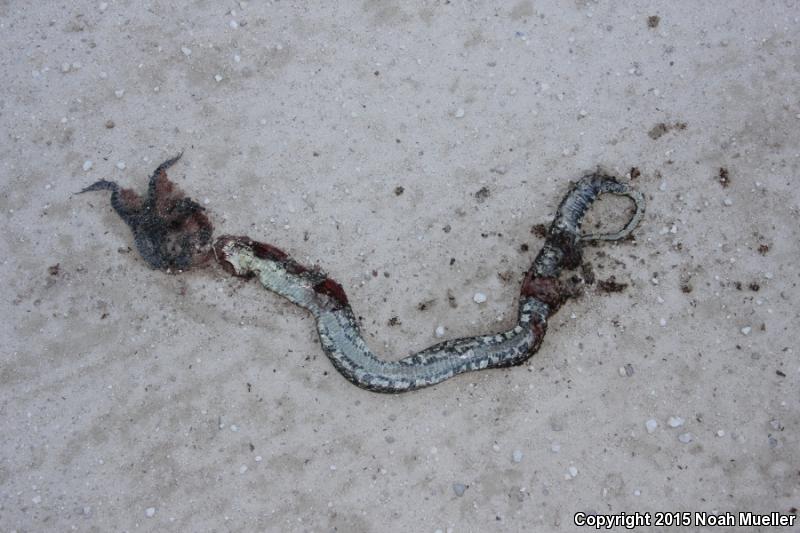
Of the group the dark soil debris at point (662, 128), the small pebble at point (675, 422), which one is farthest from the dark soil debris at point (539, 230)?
the small pebble at point (675, 422)

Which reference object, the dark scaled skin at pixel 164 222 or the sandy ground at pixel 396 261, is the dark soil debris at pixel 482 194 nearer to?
the sandy ground at pixel 396 261

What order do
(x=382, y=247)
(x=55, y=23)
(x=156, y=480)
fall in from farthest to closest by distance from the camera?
(x=55, y=23)
(x=382, y=247)
(x=156, y=480)

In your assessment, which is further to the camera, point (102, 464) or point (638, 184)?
point (638, 184)

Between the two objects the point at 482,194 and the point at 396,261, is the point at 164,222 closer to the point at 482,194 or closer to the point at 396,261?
the point at 396,261

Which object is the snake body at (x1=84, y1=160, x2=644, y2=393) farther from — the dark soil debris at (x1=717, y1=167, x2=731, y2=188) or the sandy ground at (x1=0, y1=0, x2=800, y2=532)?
the dark soil debris at (x1=717, y1=167, x2=731, y2=188)

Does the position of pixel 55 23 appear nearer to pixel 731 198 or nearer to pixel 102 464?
pixel 102 464

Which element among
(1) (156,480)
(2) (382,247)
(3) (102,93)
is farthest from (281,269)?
(3) (102,93)

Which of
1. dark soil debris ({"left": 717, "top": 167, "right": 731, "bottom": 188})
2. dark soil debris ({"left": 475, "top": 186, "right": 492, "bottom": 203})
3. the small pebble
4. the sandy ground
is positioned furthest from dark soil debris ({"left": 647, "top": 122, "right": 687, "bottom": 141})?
the small pebble
